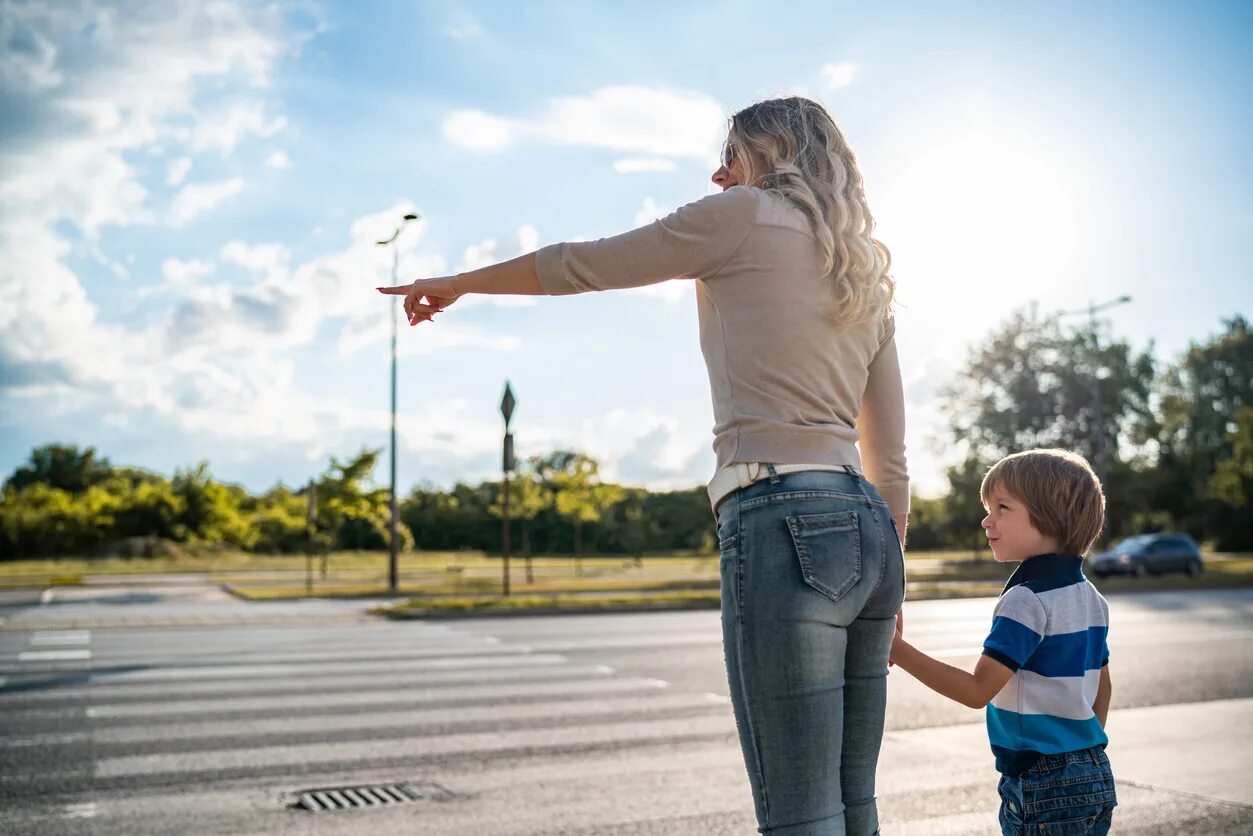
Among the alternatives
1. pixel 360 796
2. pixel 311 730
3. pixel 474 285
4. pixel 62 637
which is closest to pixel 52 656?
pixel 62 637

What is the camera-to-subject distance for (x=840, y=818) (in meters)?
2.16

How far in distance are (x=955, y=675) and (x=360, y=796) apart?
401 centimetres

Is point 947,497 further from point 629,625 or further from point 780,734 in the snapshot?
point 780,734

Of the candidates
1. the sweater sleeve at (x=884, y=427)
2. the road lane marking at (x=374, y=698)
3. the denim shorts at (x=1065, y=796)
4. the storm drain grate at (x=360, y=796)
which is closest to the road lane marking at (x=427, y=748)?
the storm drain grate at (x=360, y=796)

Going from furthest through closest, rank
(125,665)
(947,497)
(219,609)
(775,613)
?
(947,497) < (219,609) < (125,665) < (775,613)

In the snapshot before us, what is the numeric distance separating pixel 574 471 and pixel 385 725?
30.1 metres

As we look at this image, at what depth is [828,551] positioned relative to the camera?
81.3 inches

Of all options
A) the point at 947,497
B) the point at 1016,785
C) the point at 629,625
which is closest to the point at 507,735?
the point at 1016,785

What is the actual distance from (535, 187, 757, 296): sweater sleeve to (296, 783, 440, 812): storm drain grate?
4.06m

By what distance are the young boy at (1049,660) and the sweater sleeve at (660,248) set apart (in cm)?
95

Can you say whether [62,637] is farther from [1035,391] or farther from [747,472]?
[1035,391]

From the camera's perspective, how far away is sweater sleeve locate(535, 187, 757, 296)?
2160mm

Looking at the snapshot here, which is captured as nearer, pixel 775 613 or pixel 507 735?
pixel 775 613

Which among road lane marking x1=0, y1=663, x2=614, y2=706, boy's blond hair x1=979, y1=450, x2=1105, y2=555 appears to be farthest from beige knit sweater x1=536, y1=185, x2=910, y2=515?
road lane marking x1=0, y1=663, x2=614, y2=706
